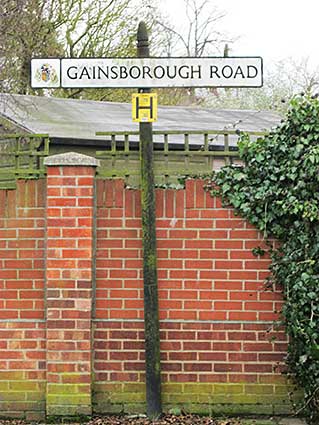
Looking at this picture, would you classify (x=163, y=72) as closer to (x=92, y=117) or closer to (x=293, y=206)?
(x=293, y=206)

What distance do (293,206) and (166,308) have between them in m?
1.23

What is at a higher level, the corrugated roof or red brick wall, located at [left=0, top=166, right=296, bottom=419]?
the corrugated roof

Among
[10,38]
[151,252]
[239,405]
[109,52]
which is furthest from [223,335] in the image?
[109,52]

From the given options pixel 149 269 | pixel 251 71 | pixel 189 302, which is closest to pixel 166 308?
pixel 189 302

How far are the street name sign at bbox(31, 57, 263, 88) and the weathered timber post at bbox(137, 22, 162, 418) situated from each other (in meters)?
0.10

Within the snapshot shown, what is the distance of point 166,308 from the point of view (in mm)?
5004

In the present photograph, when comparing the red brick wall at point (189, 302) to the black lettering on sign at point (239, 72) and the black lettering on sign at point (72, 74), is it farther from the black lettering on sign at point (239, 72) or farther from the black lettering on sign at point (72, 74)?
the black lettering on sign at point (239, 72)

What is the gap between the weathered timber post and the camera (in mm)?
4848

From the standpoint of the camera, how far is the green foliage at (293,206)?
15.2 ft

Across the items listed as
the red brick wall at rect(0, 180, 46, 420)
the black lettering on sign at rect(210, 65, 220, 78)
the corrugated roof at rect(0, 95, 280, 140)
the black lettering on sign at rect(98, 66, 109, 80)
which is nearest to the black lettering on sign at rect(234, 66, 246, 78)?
the black lettering on sign at rect(210, 65, 220, 78)

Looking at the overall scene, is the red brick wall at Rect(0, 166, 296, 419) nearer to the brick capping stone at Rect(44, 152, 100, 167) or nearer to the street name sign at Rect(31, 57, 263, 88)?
the brick capping stone at Rect(44, 152, 100, 167)

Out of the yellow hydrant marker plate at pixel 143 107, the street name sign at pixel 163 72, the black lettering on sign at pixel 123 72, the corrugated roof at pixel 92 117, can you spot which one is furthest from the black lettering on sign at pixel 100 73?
the corrugated roof at pixel 92 117

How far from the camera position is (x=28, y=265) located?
5035 mm

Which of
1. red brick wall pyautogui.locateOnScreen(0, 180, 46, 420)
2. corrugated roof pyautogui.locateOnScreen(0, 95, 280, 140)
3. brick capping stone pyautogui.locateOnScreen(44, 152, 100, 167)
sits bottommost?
red brick wall pyautogui.locateOnScreen(0, 180, 46, 420)
